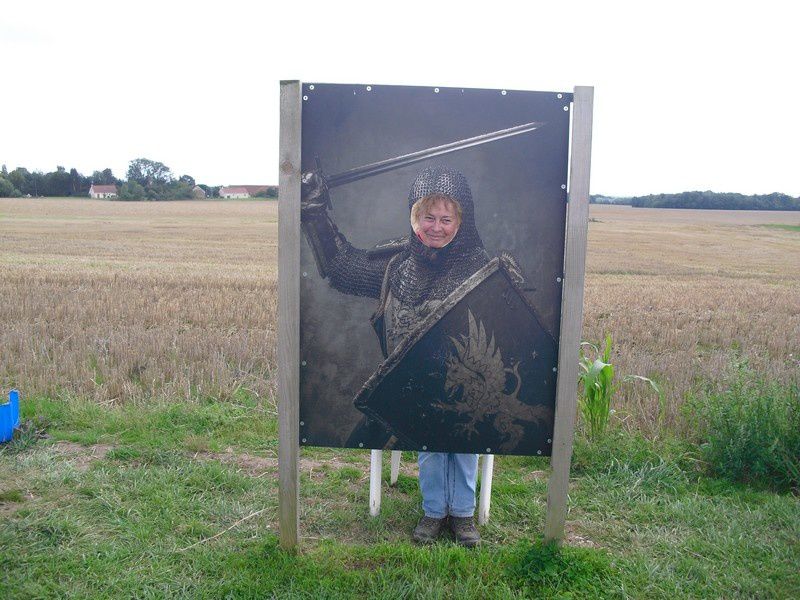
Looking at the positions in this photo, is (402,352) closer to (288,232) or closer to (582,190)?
(288,232)

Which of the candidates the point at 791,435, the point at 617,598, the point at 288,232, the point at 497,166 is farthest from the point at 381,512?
the point at 791,435

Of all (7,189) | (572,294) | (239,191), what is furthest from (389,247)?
(239,191)

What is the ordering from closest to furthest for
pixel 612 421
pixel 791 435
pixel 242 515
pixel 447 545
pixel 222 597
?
pixel 222 597, pixel 447 545, pixel 242 515, pixel 791 435, pixel 612 421

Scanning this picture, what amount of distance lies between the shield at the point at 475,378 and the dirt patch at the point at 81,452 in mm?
2468

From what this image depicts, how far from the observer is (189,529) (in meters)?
4.17

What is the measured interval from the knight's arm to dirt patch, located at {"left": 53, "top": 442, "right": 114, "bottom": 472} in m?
2.58

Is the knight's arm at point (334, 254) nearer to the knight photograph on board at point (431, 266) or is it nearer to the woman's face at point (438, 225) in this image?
the knight photograph on board at point (431, 266)

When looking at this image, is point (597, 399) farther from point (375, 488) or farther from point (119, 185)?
point (119, 185)

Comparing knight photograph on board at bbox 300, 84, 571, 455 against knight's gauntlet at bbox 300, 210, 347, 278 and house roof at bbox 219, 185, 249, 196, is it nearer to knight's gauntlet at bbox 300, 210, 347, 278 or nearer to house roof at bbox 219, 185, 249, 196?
knight's gauntlet at bbox 300, 210, 347, 278

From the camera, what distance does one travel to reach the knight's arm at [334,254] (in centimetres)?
365

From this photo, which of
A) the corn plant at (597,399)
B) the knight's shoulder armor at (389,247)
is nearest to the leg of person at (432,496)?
the knight's shoulder armor at (389,247)

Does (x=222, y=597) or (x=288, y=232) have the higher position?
(x=288, y=232)

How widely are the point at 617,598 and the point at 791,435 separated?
2221 mm

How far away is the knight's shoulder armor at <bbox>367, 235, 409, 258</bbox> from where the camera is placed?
12.0 feet
